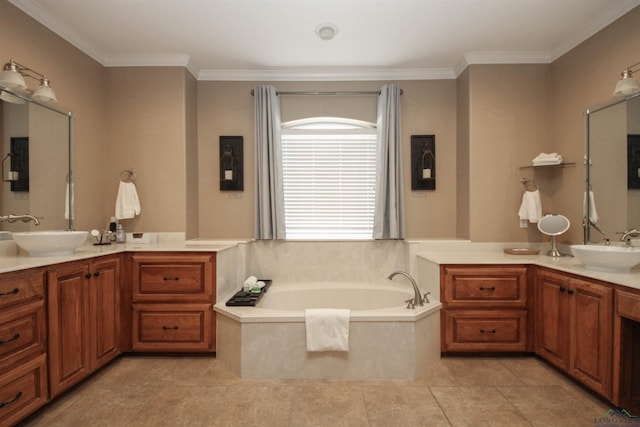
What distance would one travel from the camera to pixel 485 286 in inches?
106

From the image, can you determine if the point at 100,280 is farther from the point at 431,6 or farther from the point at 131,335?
the point at 431,6

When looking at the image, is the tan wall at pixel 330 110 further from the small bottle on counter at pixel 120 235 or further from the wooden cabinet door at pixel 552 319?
the wooden cabinet door at pixel 552 319

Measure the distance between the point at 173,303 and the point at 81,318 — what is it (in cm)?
62

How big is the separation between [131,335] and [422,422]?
2213mm

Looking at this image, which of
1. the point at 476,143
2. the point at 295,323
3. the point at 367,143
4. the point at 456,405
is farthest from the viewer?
the point at 367,143

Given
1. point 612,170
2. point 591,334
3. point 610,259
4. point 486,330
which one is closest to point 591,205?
point 612,170

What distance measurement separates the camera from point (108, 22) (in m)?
2.65

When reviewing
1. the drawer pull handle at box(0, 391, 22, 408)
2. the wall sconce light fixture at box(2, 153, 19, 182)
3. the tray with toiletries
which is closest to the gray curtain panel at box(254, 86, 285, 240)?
the tray with toiletries

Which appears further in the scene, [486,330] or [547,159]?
[547,159]

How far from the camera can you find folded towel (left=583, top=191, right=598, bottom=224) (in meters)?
2.63

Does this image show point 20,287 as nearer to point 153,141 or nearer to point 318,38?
point 153,141

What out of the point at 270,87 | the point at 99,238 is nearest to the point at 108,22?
the point at 270,87

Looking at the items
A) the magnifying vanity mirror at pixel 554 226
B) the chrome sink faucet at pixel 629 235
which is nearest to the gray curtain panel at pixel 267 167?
the magnifying vanity mirror at pixel 554 226

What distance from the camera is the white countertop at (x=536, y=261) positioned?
6.32ft
